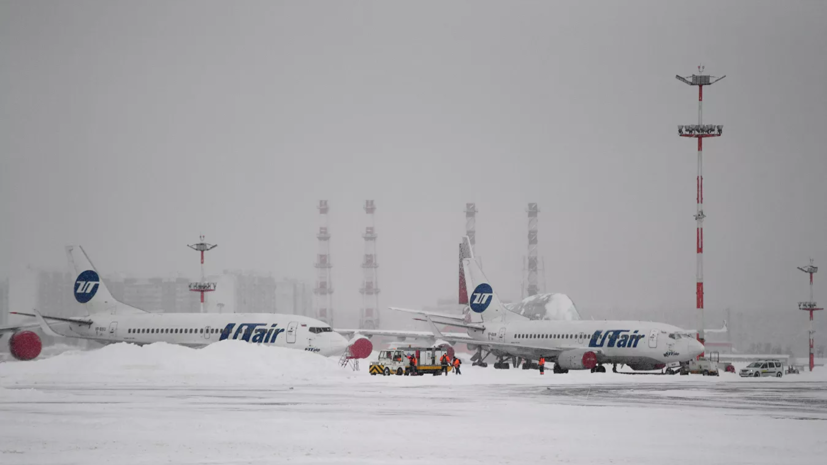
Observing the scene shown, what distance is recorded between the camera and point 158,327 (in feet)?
242

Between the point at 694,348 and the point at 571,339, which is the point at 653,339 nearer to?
the point at 694,348

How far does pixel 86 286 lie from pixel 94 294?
1030 millimetres

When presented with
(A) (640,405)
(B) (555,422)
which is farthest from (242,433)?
(A) (640,405)

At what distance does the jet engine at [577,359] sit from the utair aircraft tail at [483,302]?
1120 centimetres

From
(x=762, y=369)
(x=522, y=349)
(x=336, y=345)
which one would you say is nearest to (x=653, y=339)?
(x=522, y=349)

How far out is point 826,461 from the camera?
20719 mm

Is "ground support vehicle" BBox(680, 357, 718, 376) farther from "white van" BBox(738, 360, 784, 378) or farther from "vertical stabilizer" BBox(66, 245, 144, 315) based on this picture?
"vertical stabilizer" BBox(66, 245, 144, 315)

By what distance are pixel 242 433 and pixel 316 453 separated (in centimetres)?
442

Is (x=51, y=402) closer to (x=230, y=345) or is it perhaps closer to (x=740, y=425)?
(x=740, y=425)

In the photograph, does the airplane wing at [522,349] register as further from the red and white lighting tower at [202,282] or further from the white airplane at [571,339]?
the red and white lighting tower at [202,282]

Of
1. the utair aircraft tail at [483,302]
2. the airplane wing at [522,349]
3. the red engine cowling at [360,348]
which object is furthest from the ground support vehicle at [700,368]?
the red engine cowling at [360,348]

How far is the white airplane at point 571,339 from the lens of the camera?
65750mm

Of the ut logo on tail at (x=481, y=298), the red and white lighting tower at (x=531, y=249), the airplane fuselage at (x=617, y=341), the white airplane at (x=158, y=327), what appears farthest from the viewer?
the red and white lighting tower at (x=531, y=249)

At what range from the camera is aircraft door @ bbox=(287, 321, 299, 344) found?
6794cm
